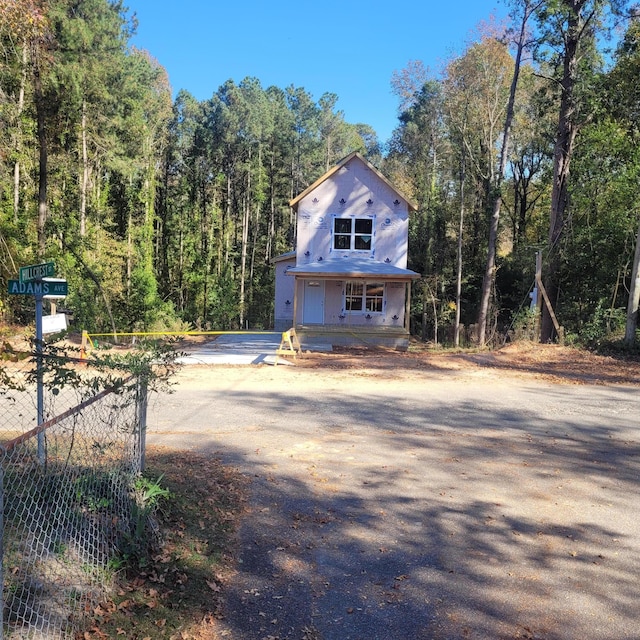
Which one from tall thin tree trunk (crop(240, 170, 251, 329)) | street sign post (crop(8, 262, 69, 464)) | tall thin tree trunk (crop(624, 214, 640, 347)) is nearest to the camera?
street sign post (crop(8, 262, 69, 464))

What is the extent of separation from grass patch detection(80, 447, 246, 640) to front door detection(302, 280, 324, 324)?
18.2 meters

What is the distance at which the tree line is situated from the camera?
2022 cm

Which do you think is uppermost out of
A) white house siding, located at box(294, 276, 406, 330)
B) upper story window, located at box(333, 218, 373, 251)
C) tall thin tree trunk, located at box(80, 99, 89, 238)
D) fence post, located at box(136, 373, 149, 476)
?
tall thin tree trunk, located at box(80, 99, 89, 238)

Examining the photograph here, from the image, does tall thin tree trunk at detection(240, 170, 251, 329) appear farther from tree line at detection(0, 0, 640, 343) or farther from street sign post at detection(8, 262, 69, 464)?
street sign post at detection(8, 262, 69, 464)

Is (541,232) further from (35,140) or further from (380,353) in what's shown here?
(35,140)

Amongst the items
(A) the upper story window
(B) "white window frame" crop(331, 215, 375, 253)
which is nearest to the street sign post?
(B) "white window frame" crop(331, 215, 375, 253)

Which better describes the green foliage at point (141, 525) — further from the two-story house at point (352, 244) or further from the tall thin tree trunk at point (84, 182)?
the tall thin tree trunk at point (84, 182)

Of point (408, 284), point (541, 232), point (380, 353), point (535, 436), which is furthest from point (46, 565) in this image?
point (541, 232)

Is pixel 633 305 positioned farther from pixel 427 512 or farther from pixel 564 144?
pixel 427 512

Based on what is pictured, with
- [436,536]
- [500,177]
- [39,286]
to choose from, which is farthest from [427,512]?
[500,177]

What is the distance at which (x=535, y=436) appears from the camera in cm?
812

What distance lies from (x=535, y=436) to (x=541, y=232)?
98.3ft

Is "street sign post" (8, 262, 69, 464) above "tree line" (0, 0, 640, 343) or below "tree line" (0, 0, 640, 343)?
below

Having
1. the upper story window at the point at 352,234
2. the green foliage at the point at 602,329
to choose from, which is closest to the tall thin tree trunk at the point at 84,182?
the upper story window at the point at 352,234
